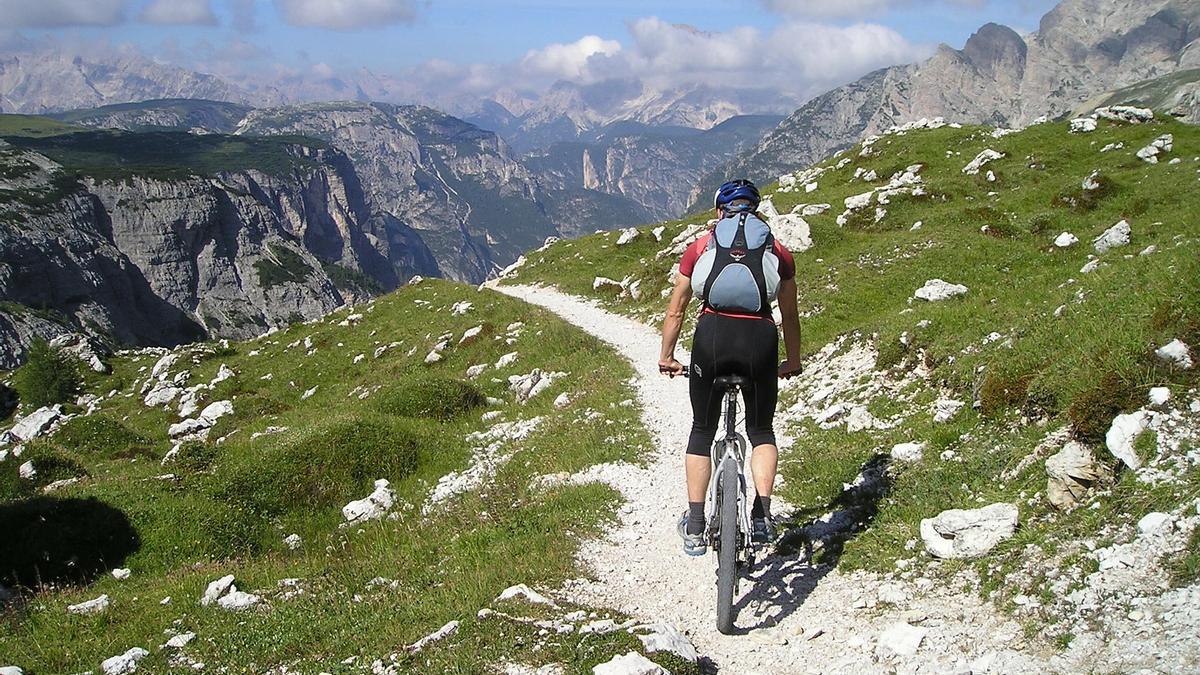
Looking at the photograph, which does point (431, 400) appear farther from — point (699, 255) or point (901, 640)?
point (901, 640)

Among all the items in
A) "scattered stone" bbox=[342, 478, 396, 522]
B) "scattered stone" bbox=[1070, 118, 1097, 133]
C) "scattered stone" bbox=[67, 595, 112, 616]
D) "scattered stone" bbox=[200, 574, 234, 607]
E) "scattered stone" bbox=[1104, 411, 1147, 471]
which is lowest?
"scattered stone" bbox=[342, 478, 396, 522]

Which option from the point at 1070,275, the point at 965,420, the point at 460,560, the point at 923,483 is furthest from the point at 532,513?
the point at 1070,275

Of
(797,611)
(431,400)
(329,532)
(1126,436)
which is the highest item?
(1126,436)

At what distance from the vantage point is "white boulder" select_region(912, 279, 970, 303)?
19.0 m

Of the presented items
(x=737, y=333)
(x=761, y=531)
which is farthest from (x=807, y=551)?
(x=737, y=333)

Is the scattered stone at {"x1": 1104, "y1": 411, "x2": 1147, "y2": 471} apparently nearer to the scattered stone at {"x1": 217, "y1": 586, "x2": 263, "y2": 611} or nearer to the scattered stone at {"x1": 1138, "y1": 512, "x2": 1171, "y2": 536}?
the scattered stone at {"x1": 1138, "y1": 512, "x2": 1171, "y2": 536}

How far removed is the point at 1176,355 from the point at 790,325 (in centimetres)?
429

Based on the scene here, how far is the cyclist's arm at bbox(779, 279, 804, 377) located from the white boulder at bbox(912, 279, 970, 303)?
41.4 ft

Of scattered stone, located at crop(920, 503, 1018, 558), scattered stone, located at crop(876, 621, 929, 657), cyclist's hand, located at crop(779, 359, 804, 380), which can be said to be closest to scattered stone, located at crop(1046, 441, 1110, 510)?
scattered stone, located at crop(920, 503, 1018, 558)

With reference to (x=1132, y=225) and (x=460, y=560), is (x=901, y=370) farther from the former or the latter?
(x=1132, y=225)

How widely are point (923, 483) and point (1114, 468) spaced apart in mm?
2482

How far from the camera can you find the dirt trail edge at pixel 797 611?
626 centimetres

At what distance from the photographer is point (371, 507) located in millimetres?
14609

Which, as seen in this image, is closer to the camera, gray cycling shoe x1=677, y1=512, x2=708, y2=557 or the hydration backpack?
the hydration backpack
